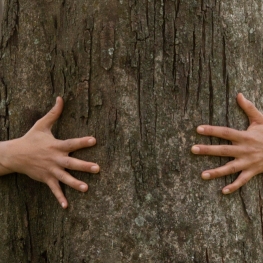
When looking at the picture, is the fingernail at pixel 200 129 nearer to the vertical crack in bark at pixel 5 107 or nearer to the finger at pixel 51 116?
the finger at pixel 51 116

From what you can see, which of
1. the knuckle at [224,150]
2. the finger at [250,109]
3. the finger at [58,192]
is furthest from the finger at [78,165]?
the finger at [250,109]

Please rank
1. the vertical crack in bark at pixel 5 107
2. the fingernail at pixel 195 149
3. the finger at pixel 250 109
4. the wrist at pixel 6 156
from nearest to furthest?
the fingernail at pixel 195 149
the finger at pixel 250 109
the wrist at pixel 6 156
the vertical crack in bark at pixel 5 107

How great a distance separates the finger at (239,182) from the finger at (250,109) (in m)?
0.27

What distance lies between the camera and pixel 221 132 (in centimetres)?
244

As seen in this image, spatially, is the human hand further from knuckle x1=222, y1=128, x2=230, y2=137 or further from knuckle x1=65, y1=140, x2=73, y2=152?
knuckle x1=65, y1=140, x2=73, y2=152

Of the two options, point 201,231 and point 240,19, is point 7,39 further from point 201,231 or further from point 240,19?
point 201,231

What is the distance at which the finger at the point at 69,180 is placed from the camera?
2.46m

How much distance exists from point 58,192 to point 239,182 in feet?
2.90

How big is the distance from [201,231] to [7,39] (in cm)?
151

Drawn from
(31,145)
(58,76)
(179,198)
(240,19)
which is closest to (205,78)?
(240,19)

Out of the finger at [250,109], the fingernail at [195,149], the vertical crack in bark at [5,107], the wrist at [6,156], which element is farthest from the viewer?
the vertical crack in bark at [5,107]

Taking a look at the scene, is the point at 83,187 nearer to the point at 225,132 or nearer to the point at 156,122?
the point at 156,122

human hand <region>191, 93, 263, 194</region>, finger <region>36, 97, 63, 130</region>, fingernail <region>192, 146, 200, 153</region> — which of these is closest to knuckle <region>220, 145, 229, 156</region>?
human hand <region>191, 93, 263, 194</region>

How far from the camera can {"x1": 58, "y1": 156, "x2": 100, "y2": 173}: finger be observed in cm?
244
